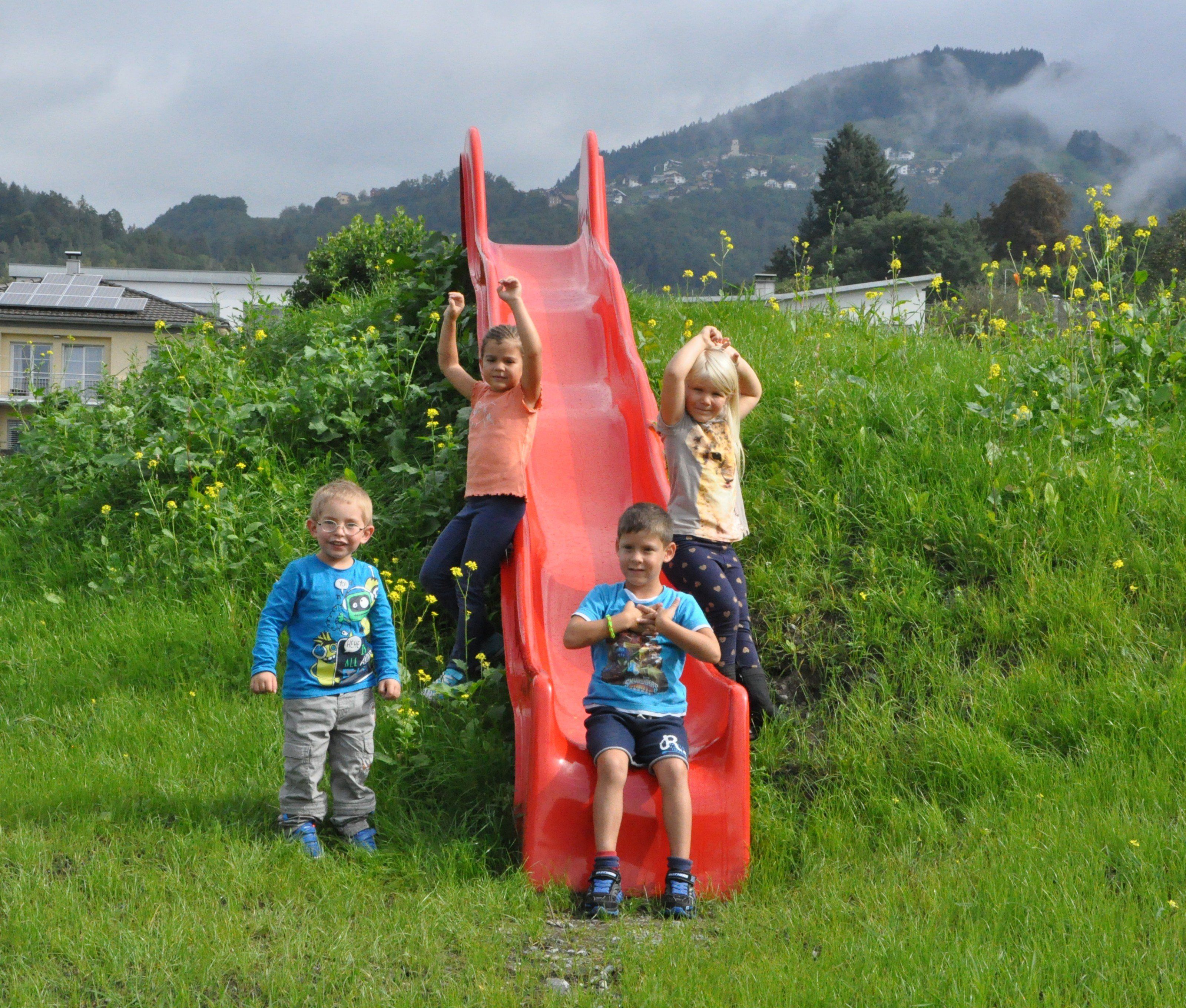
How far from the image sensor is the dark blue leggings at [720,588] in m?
4.66

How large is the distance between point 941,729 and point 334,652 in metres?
2.36

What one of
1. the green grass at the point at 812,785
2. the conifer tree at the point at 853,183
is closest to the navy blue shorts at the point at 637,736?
the green grass at the point at 812,785

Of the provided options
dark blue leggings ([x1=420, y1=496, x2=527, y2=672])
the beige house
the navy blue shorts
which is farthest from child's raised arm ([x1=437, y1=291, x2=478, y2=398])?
the beige house

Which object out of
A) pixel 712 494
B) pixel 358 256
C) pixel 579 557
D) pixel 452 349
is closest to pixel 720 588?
pixel 712 494

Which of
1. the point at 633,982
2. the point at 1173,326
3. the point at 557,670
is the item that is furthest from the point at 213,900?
the point at 1173,326

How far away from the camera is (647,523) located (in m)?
3.97

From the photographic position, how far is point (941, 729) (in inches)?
170

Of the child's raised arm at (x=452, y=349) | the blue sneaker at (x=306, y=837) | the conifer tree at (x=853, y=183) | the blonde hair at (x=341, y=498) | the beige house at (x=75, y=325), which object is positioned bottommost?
the blue sneaker at (x=306, y=837)

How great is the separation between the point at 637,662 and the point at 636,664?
1 centimetres

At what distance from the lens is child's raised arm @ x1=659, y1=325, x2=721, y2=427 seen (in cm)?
489

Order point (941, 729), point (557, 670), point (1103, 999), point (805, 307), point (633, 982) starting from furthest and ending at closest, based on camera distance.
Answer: point (805, 307) < point (557, 670) < point (941, 729) < point (633, 982) < point (1103, 999)

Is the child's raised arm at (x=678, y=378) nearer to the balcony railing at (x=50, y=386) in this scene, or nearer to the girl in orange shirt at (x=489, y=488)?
the girl in orange shirt at (x=489, y=488)

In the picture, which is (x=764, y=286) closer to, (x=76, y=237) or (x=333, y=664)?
(x=333, y=664)

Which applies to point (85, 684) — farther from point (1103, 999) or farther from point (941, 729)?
point (1103, 999)
